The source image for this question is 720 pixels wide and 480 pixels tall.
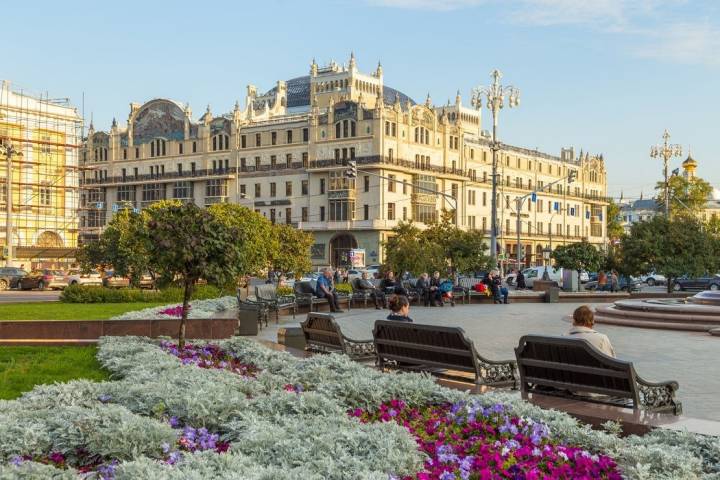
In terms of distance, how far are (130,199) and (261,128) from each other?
59.3 feet

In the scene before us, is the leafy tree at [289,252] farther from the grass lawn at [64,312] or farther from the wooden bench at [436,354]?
the wooden bench at [436,354]

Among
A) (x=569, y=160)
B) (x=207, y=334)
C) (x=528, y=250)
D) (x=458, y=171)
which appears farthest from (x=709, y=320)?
(x=569, y=160)

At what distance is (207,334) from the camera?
15.3 metres

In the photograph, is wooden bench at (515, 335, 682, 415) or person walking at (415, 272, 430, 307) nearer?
wooden bench at (515, 335, 682, 415)

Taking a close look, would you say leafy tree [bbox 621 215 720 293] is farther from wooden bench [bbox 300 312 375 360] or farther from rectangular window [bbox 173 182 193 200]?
rectangular window [bbox 173 182 193 200]

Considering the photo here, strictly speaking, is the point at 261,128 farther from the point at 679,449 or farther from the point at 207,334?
the point at 679,449

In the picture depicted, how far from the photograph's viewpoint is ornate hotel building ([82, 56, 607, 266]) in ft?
253

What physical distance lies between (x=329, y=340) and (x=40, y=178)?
5856 centimetres

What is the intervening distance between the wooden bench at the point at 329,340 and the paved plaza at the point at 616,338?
148 inches

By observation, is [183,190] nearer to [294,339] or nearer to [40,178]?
[40,178]

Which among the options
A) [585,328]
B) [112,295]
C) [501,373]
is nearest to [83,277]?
[112,295]

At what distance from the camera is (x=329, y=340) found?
12359 millimetres

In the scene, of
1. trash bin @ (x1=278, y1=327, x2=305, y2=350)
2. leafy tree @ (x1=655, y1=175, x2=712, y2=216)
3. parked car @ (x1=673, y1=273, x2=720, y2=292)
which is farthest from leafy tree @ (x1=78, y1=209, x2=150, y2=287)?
leafy tree @ (x1=655, y1=175, x2=712, y2=216)

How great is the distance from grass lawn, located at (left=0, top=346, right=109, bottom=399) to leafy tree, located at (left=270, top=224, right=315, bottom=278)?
2542 centimetres
